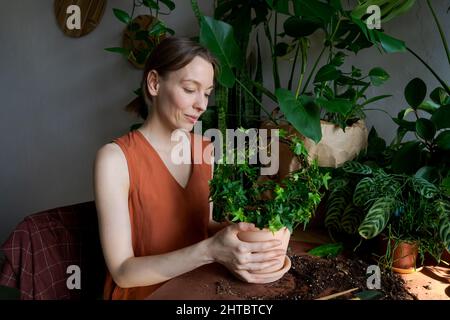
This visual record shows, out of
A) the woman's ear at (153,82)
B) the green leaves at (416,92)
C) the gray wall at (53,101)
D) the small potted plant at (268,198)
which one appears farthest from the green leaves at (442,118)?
the gray wall at (53,101)

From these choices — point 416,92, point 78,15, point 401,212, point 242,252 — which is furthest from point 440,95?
point 78,15

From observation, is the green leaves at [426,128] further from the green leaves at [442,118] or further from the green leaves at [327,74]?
the green leaves at [327,74]

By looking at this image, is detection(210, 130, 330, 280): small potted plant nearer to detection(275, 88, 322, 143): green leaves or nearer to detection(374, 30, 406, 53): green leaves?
detection(275, 88, 322, 143): green leaves

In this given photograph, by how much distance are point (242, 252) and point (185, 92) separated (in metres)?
0.43

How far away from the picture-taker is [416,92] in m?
1.36

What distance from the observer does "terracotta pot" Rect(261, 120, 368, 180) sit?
140cm

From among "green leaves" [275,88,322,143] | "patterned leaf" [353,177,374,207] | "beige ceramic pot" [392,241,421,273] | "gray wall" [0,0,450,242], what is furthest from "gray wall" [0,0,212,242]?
"beige ceramic pot" [392,241,421,273]

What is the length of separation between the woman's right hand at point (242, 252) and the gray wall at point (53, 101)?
1.26 m

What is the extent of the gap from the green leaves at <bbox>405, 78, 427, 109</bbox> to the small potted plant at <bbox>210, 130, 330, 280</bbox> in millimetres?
682

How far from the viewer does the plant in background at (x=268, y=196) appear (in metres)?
0.83

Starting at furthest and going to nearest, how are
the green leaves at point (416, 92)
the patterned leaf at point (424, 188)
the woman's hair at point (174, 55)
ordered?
the green leaves at point (416, 92), the patterned leaf at point (424, 188), the woman's hair at point (174, 55)

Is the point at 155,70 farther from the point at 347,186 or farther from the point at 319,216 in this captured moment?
the point at 319,216

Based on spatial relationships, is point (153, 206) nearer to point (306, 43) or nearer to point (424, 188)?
point (424, 188)

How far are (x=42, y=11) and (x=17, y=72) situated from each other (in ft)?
1.33
